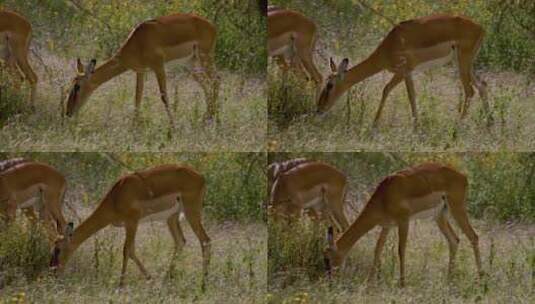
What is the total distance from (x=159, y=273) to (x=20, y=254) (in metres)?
0.60

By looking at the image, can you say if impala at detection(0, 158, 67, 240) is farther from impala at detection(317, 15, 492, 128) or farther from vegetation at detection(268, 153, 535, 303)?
impala at detection(317, 15, 492, 128)

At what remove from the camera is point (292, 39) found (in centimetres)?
589

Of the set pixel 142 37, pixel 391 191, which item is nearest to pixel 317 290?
pixel 391 191

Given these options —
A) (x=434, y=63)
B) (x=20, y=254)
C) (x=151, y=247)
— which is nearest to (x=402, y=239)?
(x=434, y=63)

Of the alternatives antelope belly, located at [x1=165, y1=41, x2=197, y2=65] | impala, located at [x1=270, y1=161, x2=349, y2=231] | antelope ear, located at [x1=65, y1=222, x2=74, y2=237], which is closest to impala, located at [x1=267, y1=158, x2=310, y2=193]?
impala, located at [x1=270, y1=161, x2=349, y2=231]

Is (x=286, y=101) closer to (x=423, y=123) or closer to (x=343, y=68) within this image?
(x=343, y=68)

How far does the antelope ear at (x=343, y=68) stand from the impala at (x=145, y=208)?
749 mm

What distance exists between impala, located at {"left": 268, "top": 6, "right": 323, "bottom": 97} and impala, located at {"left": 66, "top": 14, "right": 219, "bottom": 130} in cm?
28

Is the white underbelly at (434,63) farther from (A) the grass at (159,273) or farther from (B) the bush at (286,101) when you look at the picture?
(A) the grass at (159,273)

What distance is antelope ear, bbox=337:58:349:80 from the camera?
5816mm

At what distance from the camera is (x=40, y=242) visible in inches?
229

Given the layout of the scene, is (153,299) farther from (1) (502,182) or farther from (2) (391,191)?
(1) (502,182)

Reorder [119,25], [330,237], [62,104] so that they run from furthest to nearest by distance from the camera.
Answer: [119,25] → [62,104] → [330,237]

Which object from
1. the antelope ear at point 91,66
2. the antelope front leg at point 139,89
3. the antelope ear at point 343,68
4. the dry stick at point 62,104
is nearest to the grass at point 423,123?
the antelope ear at point 343,68
